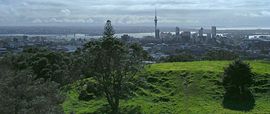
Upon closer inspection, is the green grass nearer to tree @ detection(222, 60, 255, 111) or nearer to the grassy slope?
the grassy slope

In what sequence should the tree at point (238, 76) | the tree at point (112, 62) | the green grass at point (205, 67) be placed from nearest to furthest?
the tree at point (112, 62)
the tree at point (238, 76)
the green grass at point (205, 67)

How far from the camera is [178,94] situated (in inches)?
1522

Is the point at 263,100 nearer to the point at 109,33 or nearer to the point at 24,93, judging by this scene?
the point at 109,33

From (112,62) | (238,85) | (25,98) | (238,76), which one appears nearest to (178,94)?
(238,85)

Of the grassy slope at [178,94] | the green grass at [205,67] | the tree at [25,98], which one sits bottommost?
the grassy slope at [178,94]

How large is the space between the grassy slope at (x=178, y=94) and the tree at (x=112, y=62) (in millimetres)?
1776

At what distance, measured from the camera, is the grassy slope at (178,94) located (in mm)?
35281

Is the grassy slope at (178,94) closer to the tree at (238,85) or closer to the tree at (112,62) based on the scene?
the tree at (238,85)

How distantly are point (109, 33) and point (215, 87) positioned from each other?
1098cm

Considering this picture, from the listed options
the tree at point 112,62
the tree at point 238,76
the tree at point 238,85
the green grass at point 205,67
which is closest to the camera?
the tree at point 112,62

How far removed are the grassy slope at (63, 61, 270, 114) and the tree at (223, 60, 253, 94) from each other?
121cm

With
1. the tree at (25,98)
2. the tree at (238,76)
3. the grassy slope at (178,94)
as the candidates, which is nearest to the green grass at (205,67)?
the grassy slope at (178,94)

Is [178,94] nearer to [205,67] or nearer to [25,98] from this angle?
[205,67]

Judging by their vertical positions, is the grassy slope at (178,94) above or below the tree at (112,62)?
below
